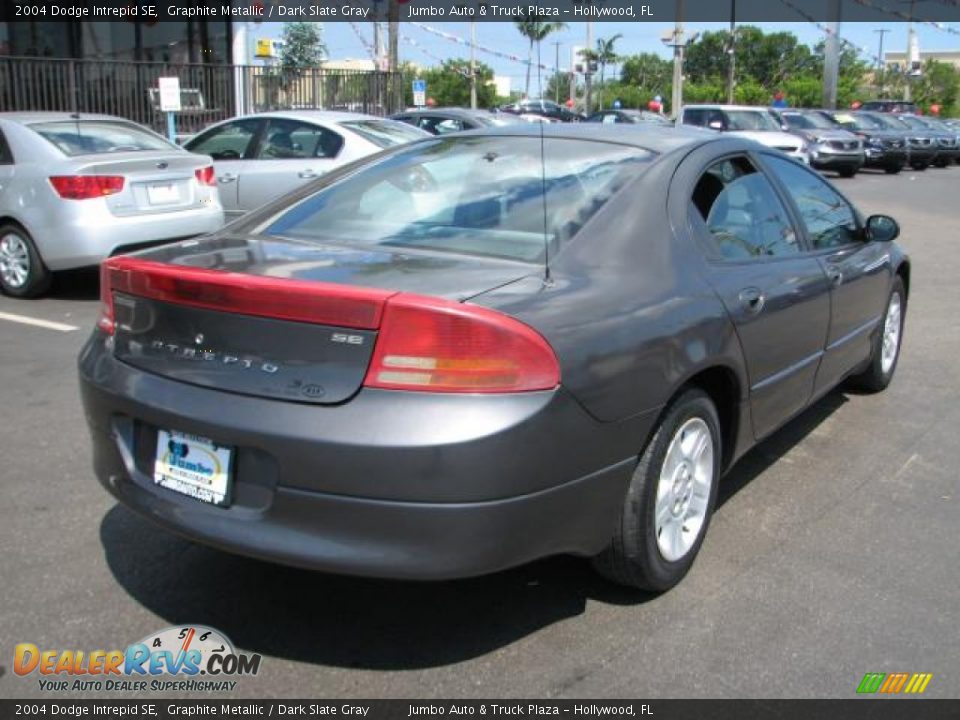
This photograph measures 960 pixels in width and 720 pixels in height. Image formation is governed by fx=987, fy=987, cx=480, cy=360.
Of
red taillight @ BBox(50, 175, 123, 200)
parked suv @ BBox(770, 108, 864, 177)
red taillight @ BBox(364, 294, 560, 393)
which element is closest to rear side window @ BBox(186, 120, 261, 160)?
red taillight @ BBox(50, 175, 123, 200)

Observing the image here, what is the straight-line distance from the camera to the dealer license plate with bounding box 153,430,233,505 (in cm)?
271

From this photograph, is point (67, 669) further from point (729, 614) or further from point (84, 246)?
point (84, 246)

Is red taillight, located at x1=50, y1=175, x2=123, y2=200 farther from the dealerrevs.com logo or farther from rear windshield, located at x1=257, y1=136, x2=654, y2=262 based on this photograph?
the dealerrevs.com logo

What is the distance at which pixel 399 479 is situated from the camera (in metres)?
2.51

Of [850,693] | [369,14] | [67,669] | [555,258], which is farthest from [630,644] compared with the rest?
[369,14]

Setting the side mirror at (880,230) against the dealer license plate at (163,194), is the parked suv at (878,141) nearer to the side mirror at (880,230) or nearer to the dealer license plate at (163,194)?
the dealer license plate at (163,194)

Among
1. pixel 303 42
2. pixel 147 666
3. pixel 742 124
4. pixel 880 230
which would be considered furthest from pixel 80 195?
pixel 303 42

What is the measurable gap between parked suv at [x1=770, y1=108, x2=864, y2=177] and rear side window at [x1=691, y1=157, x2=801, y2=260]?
20.1m

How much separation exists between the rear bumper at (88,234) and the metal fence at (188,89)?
8899mm

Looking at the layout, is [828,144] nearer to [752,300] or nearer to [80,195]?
[80,195]

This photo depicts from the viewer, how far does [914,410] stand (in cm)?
550

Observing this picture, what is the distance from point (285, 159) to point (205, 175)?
1335 millimetres

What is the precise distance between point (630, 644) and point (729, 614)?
40 cm

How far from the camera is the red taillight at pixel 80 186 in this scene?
7691mm
